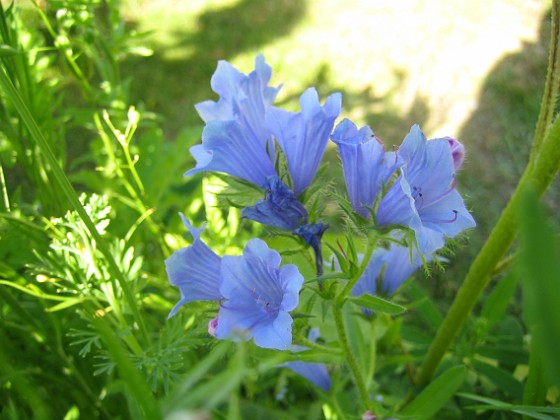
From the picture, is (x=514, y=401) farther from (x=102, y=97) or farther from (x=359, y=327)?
(x=102, y=97)

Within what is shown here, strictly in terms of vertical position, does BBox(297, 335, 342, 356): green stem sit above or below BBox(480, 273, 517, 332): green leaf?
above

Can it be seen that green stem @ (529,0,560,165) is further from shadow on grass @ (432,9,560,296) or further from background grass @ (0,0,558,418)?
shadow on grass @ (432,9,560,296)

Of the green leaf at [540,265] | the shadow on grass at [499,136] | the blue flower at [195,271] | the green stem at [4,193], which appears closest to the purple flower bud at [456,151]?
the blue flower at [195,271]

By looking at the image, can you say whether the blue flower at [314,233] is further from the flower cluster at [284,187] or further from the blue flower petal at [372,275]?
the blue flower petal at [372,275]

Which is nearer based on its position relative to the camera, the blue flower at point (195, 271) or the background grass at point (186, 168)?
the blue flower at point (195, 271)

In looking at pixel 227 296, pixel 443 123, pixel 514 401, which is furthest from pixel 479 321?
pixel 443 123

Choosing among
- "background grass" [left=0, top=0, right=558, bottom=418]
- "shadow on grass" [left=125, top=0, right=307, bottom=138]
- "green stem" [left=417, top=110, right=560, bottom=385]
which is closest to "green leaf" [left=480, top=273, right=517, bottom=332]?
"background grass" [left=0, top=0, right=558, bottom=418]
